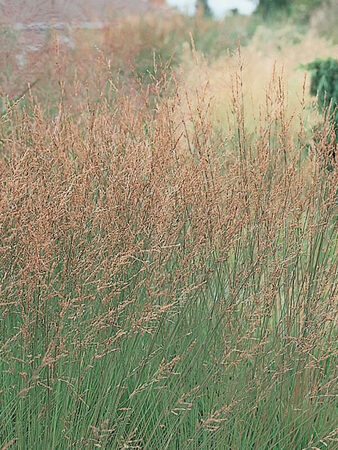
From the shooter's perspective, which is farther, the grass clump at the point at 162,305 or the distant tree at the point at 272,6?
the distant tree at the point at 272,6

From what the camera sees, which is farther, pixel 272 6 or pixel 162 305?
pixel 272 6

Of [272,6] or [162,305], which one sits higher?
[162,305]

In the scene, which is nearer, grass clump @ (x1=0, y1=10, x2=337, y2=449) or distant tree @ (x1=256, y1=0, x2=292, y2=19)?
grass clump @ (x1=0, y1=10, x2=337, y2=449)

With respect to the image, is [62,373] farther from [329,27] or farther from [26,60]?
[329,27]

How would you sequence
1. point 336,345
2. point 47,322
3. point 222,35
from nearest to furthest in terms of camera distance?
point 47,322 < point 336,345 < point 222,35

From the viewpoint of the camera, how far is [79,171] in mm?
3000

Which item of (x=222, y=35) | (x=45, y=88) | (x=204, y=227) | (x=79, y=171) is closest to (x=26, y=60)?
(x=45, y=88)

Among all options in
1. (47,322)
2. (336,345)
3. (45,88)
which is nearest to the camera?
(47,322)

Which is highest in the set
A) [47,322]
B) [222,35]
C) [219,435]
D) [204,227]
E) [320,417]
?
[204,227]

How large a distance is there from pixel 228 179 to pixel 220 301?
0.52m

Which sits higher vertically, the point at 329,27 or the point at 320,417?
the point at 320,417

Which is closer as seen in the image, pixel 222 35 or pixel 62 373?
pixel 62 373

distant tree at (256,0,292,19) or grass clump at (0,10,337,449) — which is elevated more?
grass clump at (0,10,337,449)

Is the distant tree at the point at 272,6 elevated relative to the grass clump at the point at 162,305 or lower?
lower
